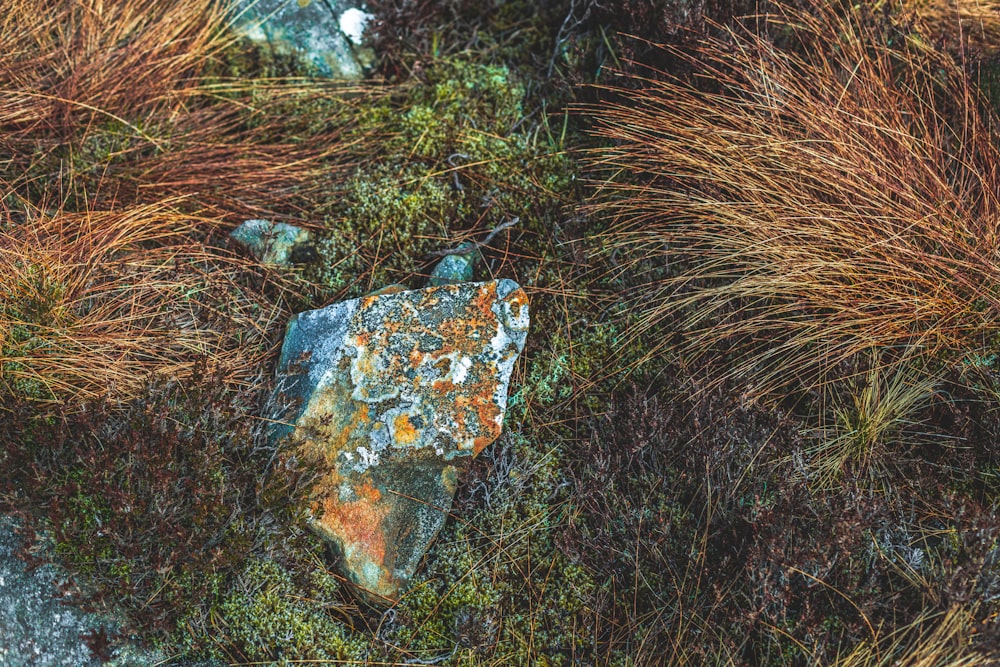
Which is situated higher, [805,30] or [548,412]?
[805,30]

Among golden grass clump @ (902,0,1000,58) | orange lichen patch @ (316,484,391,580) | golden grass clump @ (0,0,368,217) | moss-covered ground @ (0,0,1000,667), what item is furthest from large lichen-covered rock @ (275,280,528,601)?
golden grass clump @ (902,0,1000,58)

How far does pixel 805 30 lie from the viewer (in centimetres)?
339

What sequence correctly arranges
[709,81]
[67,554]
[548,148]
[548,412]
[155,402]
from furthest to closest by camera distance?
[548,148] < [709,81] < [548,412] < [155,402] < [67,554]

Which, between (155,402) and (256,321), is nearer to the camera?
(155,402)

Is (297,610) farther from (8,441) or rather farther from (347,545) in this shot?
(8,441)

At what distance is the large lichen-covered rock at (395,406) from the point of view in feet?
9.35

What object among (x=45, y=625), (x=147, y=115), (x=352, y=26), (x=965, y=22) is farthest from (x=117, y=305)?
(x=965, y=22)

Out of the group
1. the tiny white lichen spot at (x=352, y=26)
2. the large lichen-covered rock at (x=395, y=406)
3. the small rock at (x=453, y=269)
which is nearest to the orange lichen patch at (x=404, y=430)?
the large lichen-covered rock at (x=395, y=406)

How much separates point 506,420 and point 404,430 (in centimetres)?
48

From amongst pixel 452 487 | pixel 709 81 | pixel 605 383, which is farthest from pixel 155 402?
pixel 709 81

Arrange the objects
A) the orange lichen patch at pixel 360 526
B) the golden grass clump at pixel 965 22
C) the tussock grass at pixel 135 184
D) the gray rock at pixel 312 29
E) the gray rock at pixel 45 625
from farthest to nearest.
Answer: the gray rock at pixel 312 29 → the golden grass clump at pixel 965 22 → the tussock grass at pixel 135 184 → the orange lichen patch at pixel 360 526 → the gray rock at pixel 45 625

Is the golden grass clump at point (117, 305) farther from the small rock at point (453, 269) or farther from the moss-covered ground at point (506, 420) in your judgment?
the small rock at point (453, 269)

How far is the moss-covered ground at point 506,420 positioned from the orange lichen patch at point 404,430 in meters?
0.33

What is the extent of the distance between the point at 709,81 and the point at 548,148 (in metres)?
0.84
